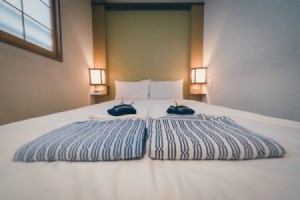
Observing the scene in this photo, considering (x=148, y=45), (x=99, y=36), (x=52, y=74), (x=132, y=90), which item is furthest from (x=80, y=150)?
(x=99, y=36)

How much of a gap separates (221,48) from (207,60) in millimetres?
472

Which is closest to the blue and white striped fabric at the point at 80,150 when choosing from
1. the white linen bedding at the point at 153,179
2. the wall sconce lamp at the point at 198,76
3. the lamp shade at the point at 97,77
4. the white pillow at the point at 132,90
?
the white linen bedding at the point at 153,179

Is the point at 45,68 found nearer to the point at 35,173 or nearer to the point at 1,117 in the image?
the point at 1,117

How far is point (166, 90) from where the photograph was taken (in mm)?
2486

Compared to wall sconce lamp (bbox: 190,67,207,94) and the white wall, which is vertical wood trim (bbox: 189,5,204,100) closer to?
wall sconce lamp (bbox: 190,67,207,94)

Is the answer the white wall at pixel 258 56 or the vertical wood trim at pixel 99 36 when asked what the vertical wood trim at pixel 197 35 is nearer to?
the white wall at pixel 258 56

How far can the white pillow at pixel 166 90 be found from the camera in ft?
8.07

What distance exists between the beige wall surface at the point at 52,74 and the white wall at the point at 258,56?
7.54 ft

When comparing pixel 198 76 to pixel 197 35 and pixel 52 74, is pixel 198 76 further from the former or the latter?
pixel 52 74

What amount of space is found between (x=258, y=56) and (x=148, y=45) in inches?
75.1

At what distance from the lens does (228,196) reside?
0.90 ft


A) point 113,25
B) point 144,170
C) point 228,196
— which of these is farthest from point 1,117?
point 113,25

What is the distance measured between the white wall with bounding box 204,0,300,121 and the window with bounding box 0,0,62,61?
2.32 m

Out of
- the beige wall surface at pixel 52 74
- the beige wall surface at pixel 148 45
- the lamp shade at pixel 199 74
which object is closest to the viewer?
the beige wall surface at pixel 52 74
